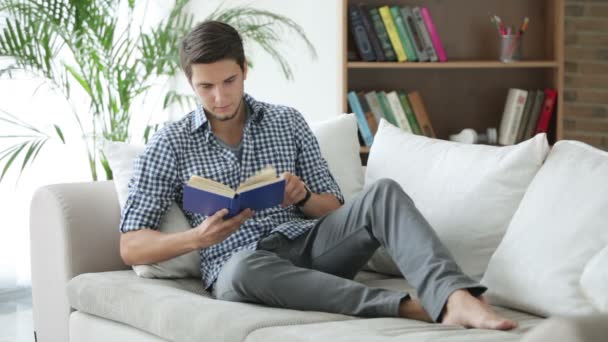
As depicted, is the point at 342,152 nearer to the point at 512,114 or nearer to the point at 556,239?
the point at 556,239

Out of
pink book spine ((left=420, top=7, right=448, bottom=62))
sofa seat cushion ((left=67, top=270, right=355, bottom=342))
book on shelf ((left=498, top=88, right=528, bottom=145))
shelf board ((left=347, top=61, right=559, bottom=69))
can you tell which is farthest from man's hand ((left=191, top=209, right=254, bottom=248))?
book on shelf ((left=498, top=88, right=528, bottom=145))

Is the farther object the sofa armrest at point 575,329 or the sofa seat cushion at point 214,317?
the sofa seat cushion at point 214,317

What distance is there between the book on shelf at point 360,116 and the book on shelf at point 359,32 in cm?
18

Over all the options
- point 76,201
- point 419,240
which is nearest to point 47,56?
point 76,201

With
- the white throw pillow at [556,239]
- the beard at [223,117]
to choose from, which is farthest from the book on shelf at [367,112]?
the white throw pillow at [556,239]

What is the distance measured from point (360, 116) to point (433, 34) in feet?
1.59

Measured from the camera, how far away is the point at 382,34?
13.4ft

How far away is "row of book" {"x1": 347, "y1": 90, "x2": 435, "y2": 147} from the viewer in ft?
13.4

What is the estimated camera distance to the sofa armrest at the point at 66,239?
267 centimetres

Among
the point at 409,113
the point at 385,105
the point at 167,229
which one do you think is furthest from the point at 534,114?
the point at 167,229

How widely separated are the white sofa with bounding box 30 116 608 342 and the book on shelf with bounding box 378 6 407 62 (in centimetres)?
118

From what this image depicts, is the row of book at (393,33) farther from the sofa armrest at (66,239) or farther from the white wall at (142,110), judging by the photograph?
→ the sofa armrest at (66,239)

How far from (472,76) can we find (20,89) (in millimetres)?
2092

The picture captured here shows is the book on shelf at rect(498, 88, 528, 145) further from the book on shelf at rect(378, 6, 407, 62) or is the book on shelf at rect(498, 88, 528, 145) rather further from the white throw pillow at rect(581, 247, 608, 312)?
the white throw pillow at rect(581, 247, 608, 312)
